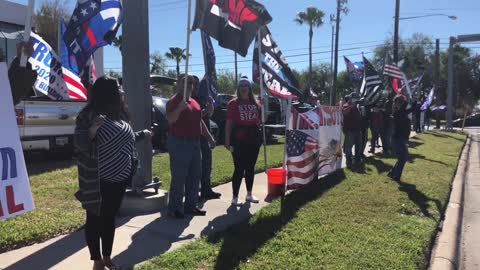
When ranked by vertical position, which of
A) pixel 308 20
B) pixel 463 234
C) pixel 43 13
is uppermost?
pixel 308 20

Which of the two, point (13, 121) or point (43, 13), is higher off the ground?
point (43, 13)

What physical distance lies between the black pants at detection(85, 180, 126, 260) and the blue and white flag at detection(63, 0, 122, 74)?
211 cm

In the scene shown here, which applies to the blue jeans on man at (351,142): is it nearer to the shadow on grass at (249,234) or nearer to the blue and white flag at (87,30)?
the shadow on grass at (249,234)

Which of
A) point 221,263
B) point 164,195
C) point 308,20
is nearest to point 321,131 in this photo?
point 164,195

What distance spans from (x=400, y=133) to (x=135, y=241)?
596 centimetres

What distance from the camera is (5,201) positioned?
10.5 ft

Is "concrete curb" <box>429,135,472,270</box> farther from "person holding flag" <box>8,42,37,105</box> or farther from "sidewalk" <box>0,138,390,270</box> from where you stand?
"person holding flag" <box>8,42,37,105</box>

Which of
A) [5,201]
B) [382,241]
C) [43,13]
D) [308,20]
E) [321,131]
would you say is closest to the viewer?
[5,201]

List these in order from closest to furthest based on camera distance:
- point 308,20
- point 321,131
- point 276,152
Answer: point 321,131 → point 276,152 → point 308,20

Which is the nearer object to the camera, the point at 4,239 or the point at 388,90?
the point at 4,239

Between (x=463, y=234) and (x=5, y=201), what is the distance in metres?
5.58

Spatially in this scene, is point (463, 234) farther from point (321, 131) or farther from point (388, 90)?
point (388, 90)

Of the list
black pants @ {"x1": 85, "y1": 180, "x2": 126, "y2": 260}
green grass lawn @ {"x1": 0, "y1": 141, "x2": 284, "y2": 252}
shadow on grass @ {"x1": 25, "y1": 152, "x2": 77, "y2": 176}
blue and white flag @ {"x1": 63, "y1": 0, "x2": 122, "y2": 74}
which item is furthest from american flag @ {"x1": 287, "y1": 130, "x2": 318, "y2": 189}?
shadow on grass @ {"x1": 25, "y1": 152, "x2": 77, "y2": 176}

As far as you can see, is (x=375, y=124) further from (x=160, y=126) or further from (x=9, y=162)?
(x=9, y=162)
